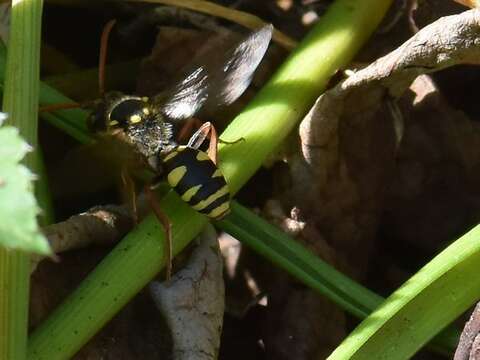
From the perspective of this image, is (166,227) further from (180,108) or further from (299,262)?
(180,108)

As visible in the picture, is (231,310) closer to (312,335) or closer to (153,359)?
(312,335)

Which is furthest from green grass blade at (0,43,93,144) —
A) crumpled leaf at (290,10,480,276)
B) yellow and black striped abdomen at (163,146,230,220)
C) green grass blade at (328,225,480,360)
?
green grass blade at (328,225,480,360)

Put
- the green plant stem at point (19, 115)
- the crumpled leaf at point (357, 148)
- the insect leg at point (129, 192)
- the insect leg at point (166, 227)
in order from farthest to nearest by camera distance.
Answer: the crumpled leaf at point (357, 148) < the insect leg at point (129, 192) < the insect leg at point (166, 227) < the green plant stem at point (19, 115)

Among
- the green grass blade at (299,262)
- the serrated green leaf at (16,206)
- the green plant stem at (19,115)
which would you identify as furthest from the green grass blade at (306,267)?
the serrated green leaf at (16,206)

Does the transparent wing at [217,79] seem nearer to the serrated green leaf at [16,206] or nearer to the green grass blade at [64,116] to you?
the green grass blade at [64,116]

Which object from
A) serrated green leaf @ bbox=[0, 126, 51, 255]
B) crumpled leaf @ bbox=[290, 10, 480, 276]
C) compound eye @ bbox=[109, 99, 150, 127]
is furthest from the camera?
compound eye @ bbox=[109, 99, 150, 127]

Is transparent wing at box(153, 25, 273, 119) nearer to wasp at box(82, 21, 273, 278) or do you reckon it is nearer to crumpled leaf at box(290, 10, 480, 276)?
A: wasp at box(82, 21, 273, 278)

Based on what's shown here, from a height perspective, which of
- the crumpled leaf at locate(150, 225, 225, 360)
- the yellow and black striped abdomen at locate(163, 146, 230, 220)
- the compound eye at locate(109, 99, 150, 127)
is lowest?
the crumpled leaf at locate(150, 225, 225, 360)
